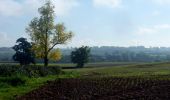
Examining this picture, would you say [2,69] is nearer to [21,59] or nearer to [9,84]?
[9,84]

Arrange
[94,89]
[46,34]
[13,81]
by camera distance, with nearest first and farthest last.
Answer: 1. [94,89]
2. [13,81]
3. [46,34]

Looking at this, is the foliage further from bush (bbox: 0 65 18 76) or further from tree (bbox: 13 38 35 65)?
bush (bbox: 0 65 18 76)

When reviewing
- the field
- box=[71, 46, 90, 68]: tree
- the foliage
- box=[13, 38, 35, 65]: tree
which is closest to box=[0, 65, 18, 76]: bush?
the field

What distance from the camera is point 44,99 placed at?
25.9 metres

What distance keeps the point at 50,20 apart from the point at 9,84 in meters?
38.8

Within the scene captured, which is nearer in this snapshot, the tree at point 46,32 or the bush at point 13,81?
the bush at point 13,81

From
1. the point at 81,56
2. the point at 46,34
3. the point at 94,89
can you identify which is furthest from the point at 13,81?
the point at 81,56

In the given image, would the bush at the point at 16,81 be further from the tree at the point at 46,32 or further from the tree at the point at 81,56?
the tree at the point at 81,56

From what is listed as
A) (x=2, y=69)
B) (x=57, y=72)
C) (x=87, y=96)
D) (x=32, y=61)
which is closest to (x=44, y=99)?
(x=87, y=96)

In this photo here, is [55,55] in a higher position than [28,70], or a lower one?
higher

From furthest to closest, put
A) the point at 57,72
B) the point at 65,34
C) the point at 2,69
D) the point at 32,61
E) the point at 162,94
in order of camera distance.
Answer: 1. the point at 32,61
2. the point at 65,34
3. the point at 57,72
4. the point at 2,69
5. the point at 162,94

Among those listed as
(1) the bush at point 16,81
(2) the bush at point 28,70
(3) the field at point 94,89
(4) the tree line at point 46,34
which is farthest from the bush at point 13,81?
(4) the tree line at point 46,34

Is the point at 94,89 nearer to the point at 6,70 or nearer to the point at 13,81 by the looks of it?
the point at 13,81

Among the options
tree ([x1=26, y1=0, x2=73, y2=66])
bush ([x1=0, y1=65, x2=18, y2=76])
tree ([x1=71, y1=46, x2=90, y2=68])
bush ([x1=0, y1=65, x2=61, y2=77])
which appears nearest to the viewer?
bush ([x1=0, y1=65, x2=18, y2=76])
